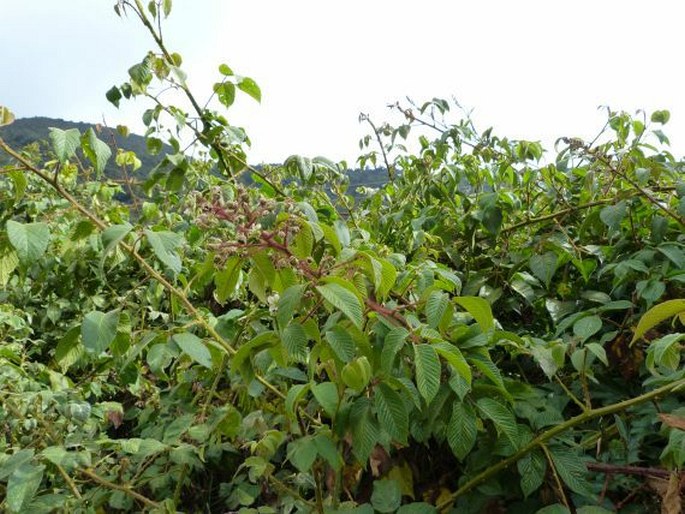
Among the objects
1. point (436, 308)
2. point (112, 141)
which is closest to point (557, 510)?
point (436, 308)

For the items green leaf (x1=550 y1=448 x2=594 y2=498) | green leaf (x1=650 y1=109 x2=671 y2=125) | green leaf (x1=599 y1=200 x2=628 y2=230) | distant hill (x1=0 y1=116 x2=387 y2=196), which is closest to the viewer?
green leaf (x1=550 y1=448 x2=594 y2=498)

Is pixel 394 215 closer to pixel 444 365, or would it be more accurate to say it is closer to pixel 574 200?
pixel 574 200

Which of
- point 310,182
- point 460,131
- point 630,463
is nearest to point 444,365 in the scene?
point 630,463

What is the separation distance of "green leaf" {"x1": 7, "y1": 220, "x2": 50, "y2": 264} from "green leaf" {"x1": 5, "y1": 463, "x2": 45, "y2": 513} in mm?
541

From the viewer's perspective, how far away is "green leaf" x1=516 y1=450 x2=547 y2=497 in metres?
1.11

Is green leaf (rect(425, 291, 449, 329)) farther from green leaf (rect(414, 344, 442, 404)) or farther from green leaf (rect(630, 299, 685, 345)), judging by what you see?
green leaf (rect(630, 299, 685, 345))

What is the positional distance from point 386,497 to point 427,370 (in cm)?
38

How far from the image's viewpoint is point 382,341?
106 cm

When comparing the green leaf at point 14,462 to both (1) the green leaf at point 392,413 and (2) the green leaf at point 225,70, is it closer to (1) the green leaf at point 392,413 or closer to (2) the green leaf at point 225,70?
(1) the green leaf at point 392,413

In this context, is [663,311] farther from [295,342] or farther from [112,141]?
[112,141]

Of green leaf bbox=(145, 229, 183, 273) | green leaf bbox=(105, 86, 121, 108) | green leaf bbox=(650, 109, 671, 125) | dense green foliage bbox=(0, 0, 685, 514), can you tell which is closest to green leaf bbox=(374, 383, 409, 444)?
dense green foliage bbox=(0, 0, 685, 514)

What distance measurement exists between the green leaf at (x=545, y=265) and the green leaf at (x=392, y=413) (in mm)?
882

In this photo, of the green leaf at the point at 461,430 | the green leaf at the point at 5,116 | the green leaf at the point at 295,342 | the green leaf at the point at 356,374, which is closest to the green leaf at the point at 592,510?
the green leaf at the point at 461,430

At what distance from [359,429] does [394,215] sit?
126cm
